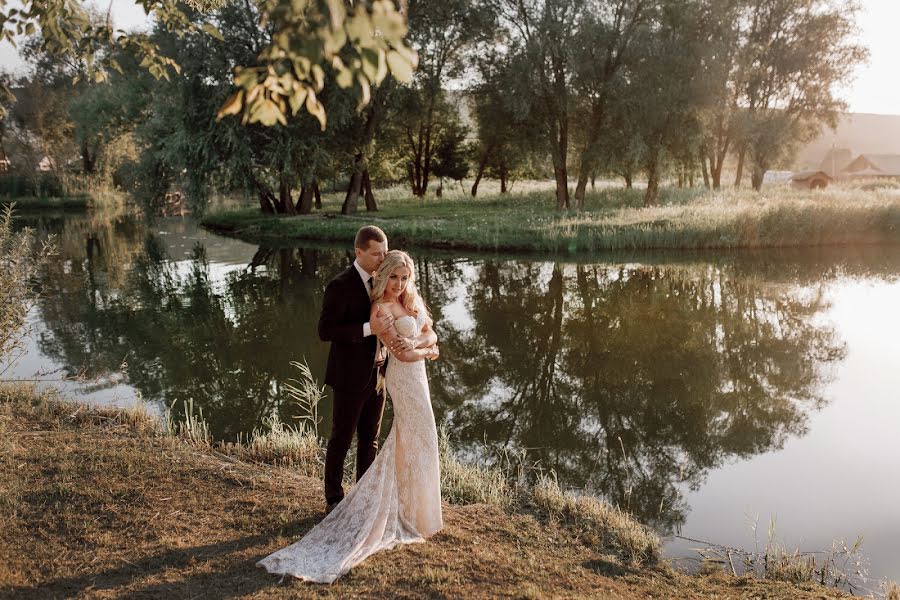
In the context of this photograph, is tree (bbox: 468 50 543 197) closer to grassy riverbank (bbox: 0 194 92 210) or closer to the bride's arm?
the bride's arm

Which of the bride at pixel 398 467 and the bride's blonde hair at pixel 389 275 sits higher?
the bride's blonde hair at pixel 389 275

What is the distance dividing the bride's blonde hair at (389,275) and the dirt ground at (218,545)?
66.5 inches

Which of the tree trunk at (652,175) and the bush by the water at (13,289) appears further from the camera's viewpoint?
the tree trunk at (652,175)

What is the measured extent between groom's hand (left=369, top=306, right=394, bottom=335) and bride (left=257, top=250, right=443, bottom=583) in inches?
1.0

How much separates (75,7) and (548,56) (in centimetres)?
2543

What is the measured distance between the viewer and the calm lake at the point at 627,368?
6328 millimetres

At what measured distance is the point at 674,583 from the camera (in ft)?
14.0

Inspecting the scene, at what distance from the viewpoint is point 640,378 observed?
9.44 metres

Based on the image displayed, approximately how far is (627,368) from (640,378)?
0.49m

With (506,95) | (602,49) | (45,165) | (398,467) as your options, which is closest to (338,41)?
(398,467)

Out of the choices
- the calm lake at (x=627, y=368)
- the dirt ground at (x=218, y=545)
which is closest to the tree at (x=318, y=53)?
the dirt ground at (x=218, y=545)

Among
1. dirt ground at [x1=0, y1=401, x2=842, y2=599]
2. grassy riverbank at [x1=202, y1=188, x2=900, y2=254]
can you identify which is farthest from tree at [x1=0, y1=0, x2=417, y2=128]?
grassy riverbank at [x1=202, y1=188, x2=900, y2=254]

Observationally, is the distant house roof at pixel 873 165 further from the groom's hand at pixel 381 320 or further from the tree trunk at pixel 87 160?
the groom's hand at pixel 381 320

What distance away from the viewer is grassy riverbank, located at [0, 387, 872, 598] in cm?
377
